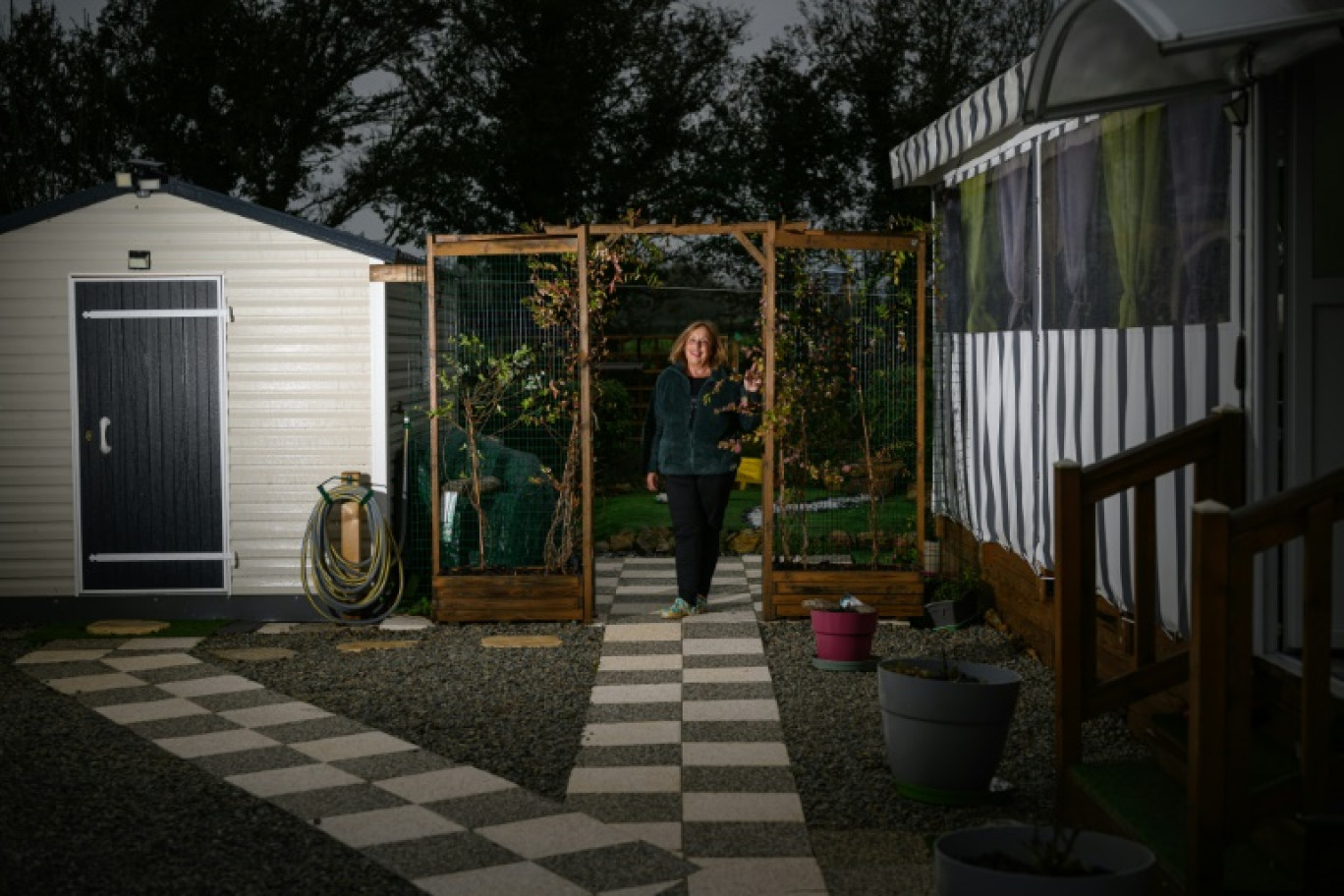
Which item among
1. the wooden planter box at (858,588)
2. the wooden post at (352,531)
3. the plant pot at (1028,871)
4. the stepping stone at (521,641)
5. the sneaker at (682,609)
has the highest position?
the wooden post at (352,531)

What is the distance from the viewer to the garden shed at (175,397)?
9.46 metres

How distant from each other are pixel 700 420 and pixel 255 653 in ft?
8.67

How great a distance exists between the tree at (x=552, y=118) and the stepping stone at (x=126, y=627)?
12.6 m

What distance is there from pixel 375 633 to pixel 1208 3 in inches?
231

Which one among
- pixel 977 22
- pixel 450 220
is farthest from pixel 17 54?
pixel 977 22

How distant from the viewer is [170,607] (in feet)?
31.2

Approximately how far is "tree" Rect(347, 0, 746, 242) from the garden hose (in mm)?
12507

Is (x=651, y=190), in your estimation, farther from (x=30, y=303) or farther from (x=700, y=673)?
(x=700, y=673)

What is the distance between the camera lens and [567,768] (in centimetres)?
586

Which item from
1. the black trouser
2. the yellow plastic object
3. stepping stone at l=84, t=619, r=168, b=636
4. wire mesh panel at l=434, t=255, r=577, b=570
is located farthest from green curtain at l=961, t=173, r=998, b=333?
the yellow plastic object

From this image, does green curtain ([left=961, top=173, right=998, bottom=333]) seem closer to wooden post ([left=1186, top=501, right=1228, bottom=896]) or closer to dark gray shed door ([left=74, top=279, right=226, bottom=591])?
dark gray shed door ([left=74, top=279, right=226, bottom=591])

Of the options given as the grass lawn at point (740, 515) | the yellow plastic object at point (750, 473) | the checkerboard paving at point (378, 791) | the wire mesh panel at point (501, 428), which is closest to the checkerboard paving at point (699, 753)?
the checkerboard paving at point (378, 791)

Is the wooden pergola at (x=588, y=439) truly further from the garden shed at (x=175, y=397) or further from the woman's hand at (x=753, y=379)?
the garden shed at (x=175, y=397)

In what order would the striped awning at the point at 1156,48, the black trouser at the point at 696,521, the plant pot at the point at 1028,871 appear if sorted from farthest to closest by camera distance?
the black trouser at the point at 696,521, the striped awning at the point at 1156,48, the plant pot at the point at 1028,871
